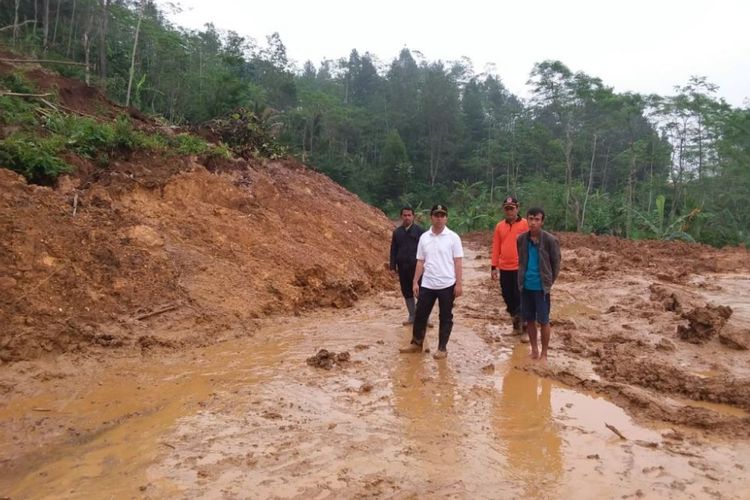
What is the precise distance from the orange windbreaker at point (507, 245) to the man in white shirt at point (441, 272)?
1057mm

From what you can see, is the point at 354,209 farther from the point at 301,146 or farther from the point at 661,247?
the point at 301,146

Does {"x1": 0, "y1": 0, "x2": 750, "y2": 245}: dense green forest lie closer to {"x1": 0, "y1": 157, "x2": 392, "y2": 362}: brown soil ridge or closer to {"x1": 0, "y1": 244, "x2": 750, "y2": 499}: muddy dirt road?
{"x1": 0, "y1": 157, "x2": 392, "y2": 362}: brown soil ridge

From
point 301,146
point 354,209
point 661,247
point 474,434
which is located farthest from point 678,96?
point 474,434

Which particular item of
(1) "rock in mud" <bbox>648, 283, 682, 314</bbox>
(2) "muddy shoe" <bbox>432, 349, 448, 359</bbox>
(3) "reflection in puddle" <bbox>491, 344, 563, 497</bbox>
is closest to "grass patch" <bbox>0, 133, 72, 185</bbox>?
(2) "muddy shoe" <bbox>432, 349, 448, 359</bbox>

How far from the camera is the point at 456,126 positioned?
4922 cm

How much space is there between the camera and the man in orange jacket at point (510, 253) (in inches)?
250

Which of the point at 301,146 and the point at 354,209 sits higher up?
the point at 301,146

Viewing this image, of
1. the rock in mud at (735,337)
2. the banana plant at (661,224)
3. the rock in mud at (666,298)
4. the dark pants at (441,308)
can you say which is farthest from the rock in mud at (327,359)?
the banana plant at (661,224)

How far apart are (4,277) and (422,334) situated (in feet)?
13.6

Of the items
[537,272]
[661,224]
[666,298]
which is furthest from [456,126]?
[537,272]

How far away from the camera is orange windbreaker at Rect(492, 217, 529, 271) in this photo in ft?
20.9

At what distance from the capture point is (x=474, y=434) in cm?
368

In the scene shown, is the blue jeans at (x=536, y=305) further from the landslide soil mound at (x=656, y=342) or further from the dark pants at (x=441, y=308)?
the dark pants at (x=441, y=308)

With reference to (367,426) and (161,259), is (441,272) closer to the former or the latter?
(367,426)
